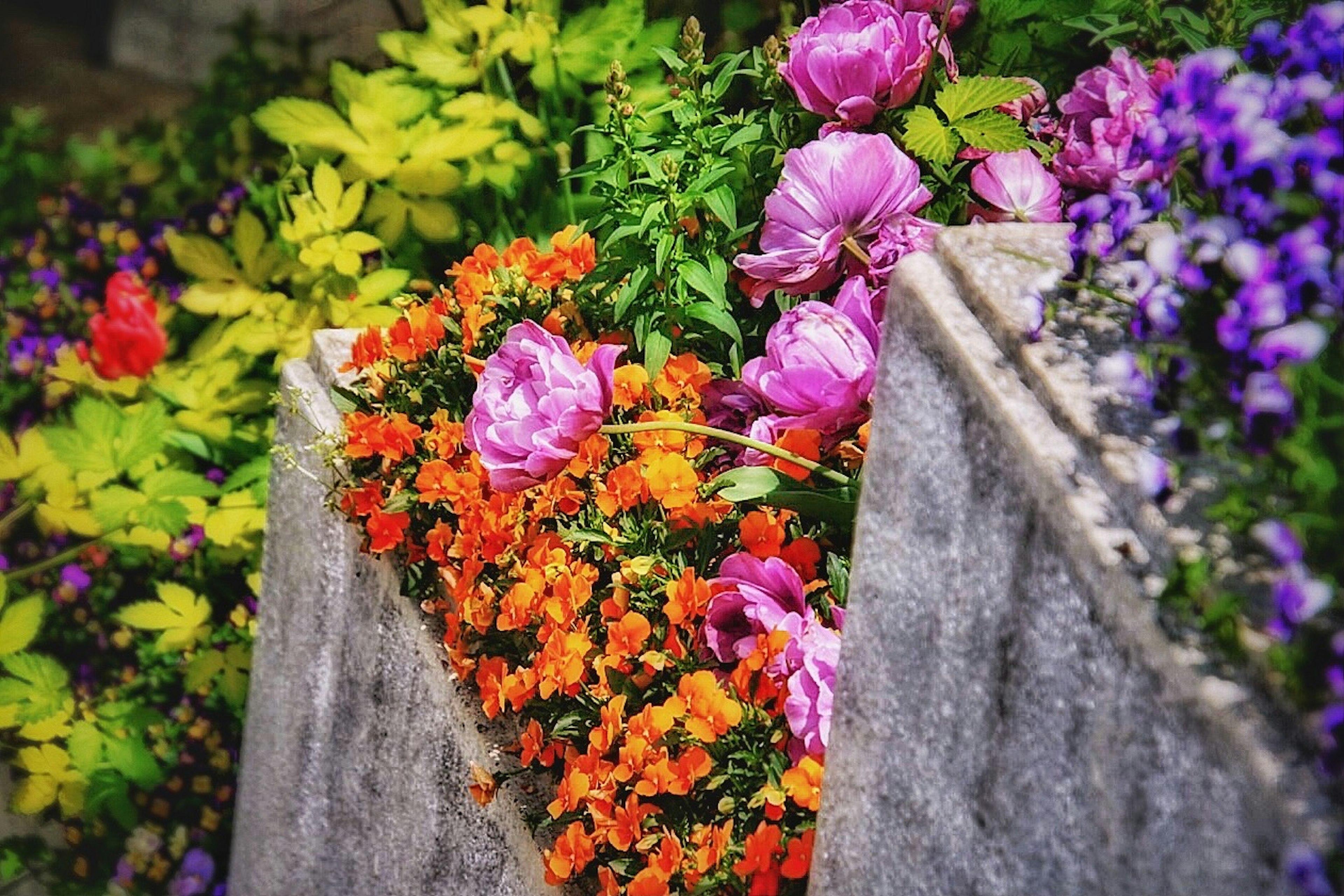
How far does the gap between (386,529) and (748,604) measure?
601 mm

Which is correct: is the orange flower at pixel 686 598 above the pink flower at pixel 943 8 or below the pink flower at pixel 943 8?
below

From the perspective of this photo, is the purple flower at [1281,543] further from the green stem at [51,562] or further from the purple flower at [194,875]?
the purple flower at [194,875]

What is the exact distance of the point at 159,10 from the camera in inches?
177

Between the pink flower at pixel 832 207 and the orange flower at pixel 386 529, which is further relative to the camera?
the orange flower at pixel 386 529

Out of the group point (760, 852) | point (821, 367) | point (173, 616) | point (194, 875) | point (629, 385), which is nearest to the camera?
point (760, 852)

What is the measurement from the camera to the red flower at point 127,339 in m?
2.62

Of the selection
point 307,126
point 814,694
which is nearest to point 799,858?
point 814,694

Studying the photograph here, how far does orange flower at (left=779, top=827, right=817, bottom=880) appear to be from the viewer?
1340 mm

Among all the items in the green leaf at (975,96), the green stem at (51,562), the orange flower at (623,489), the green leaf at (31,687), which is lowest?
the green leaf at (31,687)

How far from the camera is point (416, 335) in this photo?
1.92m

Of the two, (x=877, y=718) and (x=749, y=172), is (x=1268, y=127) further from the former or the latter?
(x=749, y=172)

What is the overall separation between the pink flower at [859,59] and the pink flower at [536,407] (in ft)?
1.32

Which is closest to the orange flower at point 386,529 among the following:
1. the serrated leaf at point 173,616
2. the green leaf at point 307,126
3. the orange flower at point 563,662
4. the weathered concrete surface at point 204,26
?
the orange flower at point 563,662

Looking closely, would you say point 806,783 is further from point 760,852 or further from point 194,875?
point 194,875
